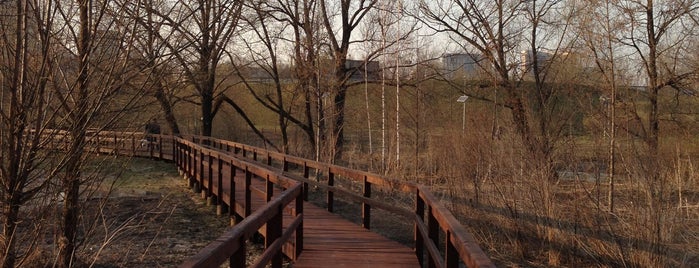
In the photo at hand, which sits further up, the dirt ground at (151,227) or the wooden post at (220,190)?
the wooden post at (220,190)

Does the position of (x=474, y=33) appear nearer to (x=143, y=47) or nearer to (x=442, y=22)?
(x=442, y=22)

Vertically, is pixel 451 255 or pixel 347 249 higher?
pixel 451 255

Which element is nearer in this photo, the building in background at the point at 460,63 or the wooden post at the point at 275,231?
the wooden post at the point at 275,231

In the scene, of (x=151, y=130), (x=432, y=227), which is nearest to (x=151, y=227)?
(x=151, y=130)

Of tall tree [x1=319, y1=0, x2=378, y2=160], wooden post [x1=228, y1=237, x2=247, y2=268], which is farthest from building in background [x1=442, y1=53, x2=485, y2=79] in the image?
wooden post [x1=228, y1=237, x2=247, y2=268]

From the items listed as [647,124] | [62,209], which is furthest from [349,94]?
[62,209]

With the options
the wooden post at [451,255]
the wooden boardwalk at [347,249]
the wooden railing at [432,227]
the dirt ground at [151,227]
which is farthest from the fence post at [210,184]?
the wooden post at [451,255]

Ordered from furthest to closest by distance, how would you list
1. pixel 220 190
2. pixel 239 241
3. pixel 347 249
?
pixel 220 190
pixel 347 249
pixel 239 241

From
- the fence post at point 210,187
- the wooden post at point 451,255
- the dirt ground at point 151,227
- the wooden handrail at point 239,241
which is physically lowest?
the dirt ground at point 151,227

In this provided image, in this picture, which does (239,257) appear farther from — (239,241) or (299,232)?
(299,232)

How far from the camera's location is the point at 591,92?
46.7 ft

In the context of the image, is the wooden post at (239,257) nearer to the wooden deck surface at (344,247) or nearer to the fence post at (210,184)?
the wooden deck surface at (344,247)

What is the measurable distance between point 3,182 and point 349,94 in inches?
791

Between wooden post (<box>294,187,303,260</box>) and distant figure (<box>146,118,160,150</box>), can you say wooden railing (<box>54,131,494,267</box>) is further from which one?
distant figure (<box>146,118,160,150</box>)
